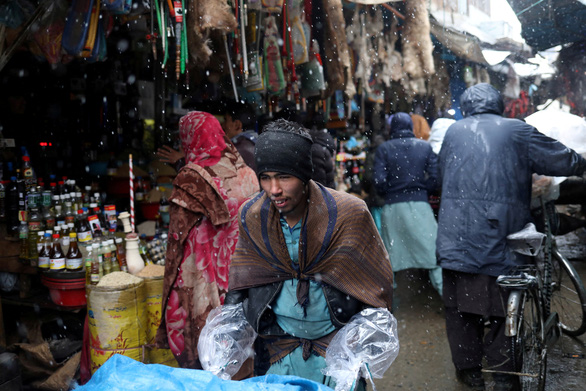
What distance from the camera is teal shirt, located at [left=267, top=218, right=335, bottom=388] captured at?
2186 millimetres

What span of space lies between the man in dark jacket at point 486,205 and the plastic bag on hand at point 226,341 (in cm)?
222

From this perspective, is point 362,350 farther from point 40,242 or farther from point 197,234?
point 40,242

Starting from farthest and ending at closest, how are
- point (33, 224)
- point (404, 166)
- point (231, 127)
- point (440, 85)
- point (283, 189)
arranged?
point (440, 85) < point (404, 166) < point (231, 127) < point (33, 224) < point (283, 189)

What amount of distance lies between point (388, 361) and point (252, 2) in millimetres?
3591

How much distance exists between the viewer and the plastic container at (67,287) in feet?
13.3

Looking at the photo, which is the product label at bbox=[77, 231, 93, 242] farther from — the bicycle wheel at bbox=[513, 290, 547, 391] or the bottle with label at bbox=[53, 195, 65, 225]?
the bicycle wheel at bbox=[513, 290, 547, 391]

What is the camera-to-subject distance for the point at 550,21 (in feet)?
26.9

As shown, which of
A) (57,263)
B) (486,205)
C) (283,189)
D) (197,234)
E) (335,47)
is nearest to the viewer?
(283,189)

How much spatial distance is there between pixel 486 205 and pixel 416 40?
476 centimetres

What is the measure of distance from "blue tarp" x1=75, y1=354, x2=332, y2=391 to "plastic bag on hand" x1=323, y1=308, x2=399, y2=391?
13.1 inches

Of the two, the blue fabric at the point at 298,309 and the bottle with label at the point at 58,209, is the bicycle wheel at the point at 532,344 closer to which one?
the blue fabric at the point at 298,309

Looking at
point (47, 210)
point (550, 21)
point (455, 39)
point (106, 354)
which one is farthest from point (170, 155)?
point (550, 21)

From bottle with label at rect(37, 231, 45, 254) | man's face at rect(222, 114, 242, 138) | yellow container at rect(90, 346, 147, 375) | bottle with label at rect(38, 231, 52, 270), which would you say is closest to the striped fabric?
yellow container at rect(90, 346, 147, 375)

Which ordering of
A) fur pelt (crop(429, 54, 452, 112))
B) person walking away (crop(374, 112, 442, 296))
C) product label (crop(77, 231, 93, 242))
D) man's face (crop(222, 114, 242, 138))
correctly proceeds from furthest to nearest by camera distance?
fur pelt (crop(429, 54, 452, 112)) → person walking away (crop(374, 112, 442, 296)) → man's face (crop(222, 114, 242, 138)) → product label (crop(77, 231, 93, 242))
